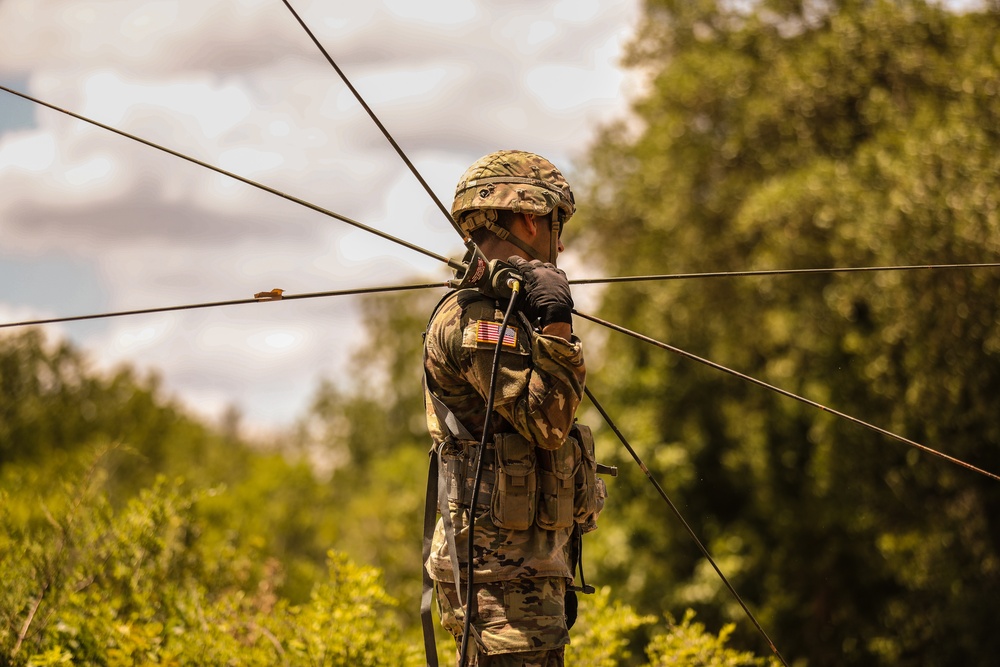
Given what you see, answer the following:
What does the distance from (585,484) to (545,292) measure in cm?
86

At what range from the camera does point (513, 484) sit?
4.20m

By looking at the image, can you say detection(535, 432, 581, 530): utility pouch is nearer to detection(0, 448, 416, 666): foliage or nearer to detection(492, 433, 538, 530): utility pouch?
detection(492, 433, 538, 530): utility pouch

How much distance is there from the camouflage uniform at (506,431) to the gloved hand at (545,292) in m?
0.08

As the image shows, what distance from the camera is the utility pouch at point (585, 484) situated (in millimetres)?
4418

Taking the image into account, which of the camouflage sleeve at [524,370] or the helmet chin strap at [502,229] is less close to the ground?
the helmet chin strap at [502,229]

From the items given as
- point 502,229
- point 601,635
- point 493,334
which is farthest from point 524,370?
point 601,635

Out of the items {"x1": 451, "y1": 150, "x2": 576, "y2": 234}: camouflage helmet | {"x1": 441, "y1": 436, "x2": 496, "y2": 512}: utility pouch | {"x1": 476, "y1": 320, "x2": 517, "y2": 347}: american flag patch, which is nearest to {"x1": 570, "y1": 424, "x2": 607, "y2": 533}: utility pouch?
{"x1": 441, "y1": 436, "x2": 496, "y2": 512}: utility pouch

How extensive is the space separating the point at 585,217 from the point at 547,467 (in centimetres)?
1853

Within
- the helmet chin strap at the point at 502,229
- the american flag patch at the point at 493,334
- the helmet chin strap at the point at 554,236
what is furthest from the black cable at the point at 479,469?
the helmet chin strap at the point at 554,236

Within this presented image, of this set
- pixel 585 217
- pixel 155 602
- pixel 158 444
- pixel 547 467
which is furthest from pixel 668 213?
pixel 158 444

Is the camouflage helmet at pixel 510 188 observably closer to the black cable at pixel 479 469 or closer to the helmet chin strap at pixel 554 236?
the helmet chin strap at pixel 554 236

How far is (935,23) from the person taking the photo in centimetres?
1648

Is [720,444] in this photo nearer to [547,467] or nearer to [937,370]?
[937,370]

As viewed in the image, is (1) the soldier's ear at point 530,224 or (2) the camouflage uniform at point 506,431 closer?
(2) the camouflage uniform at point 506,431
